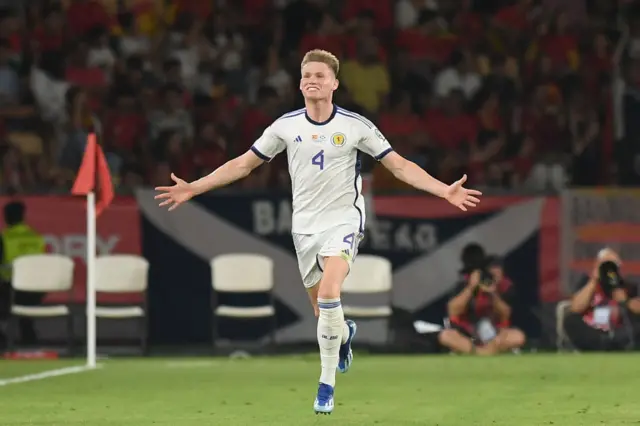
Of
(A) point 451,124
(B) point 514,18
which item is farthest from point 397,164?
(B) point 514,18

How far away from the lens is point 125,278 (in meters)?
18.4

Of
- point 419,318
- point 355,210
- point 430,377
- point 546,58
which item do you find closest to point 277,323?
point 419,318

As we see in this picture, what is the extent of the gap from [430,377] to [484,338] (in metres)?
3.59

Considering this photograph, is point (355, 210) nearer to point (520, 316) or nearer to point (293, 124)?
point (293, 124)

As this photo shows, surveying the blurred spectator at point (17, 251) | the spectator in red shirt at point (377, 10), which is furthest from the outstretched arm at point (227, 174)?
the spectator in red shirt at point (377, 10)

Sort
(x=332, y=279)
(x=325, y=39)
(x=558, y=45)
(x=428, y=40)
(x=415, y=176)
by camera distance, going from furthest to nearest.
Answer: (x=558, y=45) < (x=428, y=40) < (x=325, y=39) < (x=415, y=176) < (x=332, y=279)

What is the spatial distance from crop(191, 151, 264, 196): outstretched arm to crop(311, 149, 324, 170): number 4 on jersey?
0.46 meters

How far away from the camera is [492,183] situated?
19.7 m

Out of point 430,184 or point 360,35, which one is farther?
point 360,35

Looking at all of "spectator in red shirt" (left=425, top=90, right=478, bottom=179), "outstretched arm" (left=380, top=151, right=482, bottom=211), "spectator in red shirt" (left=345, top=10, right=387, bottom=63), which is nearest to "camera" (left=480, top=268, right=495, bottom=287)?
"spectator in red shirt" (left=425, top=90, right=478, bottom=179)

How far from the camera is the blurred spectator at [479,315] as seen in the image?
1778cm

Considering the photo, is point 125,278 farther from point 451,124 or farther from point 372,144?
point 372,144

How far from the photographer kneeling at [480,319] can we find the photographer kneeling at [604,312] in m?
0.75

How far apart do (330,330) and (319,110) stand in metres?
1.62
